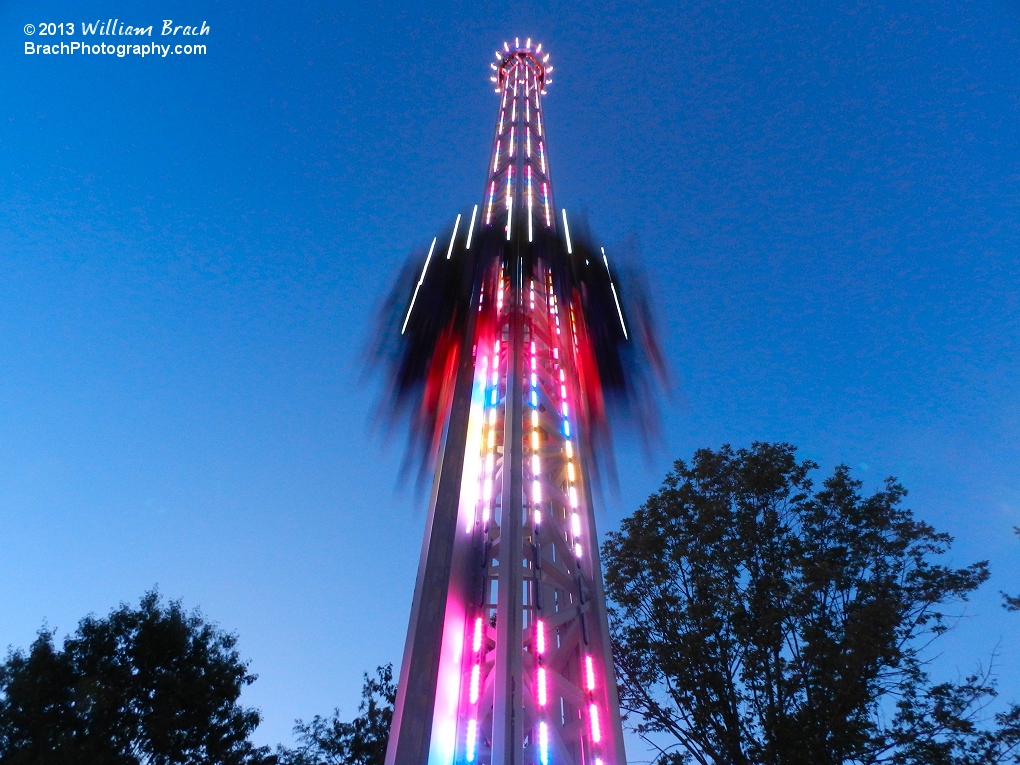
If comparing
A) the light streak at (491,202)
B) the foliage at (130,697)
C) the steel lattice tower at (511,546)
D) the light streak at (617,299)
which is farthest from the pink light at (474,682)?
the foliage at (130,697)

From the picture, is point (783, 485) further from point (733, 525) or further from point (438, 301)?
point (438, 301)

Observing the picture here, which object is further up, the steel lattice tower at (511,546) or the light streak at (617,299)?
the light streak at (617,299)

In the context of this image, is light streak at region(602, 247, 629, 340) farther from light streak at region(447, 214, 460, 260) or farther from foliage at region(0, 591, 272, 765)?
foliage at region(0, 591, 272, 765)

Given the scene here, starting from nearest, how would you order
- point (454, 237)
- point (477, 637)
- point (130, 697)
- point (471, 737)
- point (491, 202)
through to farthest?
point (471, 737), point (477, 637), point (454, 237), point (491, 202), point (130, 697)

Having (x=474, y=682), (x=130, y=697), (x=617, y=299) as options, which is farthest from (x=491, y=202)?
(x=130, y=697)

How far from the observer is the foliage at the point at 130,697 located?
13.7 m

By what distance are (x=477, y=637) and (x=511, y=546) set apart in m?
0.88

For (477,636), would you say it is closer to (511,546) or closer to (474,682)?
(474,682)

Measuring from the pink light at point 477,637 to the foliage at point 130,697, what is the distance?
1188cm

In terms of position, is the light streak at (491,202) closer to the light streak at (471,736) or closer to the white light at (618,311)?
the white light at (618,311)

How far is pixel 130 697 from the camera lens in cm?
1479

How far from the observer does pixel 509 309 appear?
911 centimetres

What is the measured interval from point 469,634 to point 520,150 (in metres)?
9.20

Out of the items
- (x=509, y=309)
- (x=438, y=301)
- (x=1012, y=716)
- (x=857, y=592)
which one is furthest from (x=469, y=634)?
(x=1012, y=716)
